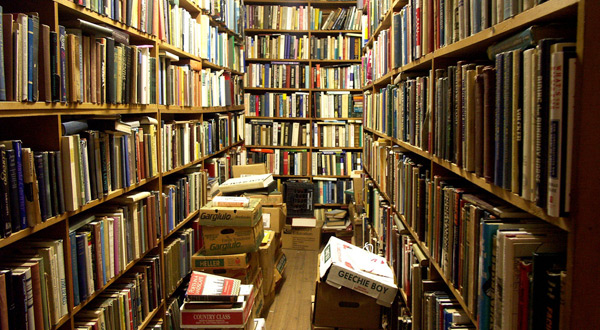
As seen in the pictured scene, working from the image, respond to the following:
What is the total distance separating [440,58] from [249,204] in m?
1.72

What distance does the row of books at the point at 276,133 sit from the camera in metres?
5.31

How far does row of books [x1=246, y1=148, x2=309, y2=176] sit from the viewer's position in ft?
17.4

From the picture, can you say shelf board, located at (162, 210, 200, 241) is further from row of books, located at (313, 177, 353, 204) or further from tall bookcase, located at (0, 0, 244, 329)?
row of books, located at (313, 177, 353, 204)

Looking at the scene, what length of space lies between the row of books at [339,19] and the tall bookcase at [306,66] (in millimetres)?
11

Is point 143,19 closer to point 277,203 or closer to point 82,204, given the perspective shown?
point 82,204

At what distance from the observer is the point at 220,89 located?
13.3 ft

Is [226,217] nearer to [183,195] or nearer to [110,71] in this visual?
[183,195]

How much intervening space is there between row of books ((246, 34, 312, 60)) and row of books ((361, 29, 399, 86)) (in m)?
1.39

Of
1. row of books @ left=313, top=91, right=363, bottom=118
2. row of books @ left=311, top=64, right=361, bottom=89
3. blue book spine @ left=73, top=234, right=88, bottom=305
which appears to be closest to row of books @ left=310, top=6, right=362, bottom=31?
row of books @ left=311, top=64, right=361, bottom=89

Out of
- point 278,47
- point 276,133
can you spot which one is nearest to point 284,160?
point 276,133

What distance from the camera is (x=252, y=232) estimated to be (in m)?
2.87

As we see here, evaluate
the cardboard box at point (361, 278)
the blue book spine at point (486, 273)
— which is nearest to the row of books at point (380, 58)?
the cardboard box at point (361, 278)

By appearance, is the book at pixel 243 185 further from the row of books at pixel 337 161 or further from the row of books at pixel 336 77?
the row of books at pixel 336 77

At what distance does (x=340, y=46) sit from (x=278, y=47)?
27.6 inches
